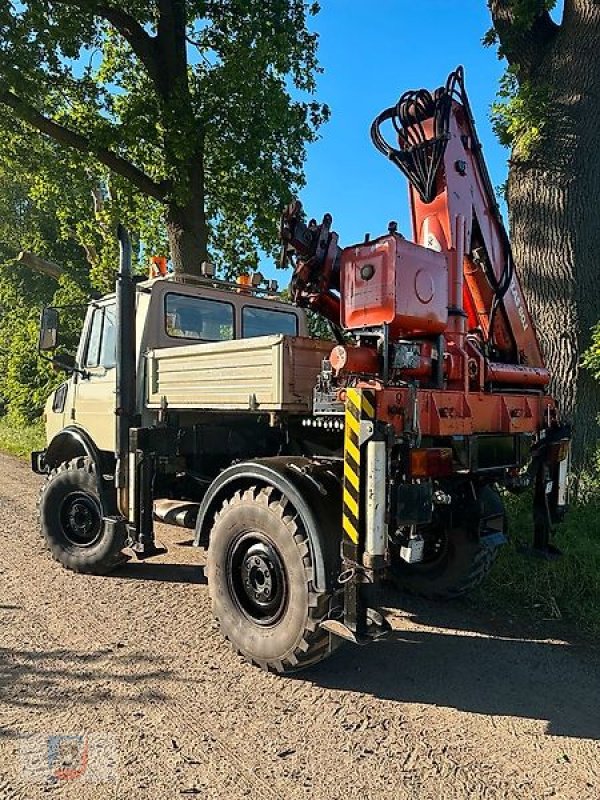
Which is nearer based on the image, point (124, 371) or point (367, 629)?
point (367, 629)

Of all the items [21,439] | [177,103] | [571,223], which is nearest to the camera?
[571,223]

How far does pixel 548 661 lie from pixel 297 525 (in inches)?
72.5

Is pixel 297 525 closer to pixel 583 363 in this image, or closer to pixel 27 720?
pixel 27 720

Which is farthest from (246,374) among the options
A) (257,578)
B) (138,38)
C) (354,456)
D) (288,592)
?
(138,38)

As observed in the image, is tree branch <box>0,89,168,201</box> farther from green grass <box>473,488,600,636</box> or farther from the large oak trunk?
green grass <box>473,488,600,636</box>

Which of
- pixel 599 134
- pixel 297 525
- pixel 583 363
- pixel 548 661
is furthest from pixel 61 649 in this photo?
pixel 599 134

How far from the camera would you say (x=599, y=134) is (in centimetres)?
741

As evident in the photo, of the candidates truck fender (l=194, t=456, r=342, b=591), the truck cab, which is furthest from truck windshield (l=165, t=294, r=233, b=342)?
truck fender (l=194, t=456, r=342, b=591)

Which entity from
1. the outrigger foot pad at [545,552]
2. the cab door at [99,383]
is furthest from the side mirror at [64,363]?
the outrigger foot pad at [545,552]

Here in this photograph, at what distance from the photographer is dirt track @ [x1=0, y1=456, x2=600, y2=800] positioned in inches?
112

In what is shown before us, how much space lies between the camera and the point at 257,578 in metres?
4.12

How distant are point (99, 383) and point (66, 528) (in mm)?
1387

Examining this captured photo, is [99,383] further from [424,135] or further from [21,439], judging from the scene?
[21,439]

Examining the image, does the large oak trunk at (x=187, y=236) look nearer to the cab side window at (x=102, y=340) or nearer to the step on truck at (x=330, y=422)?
the step on truck at (x=330, y=422)
